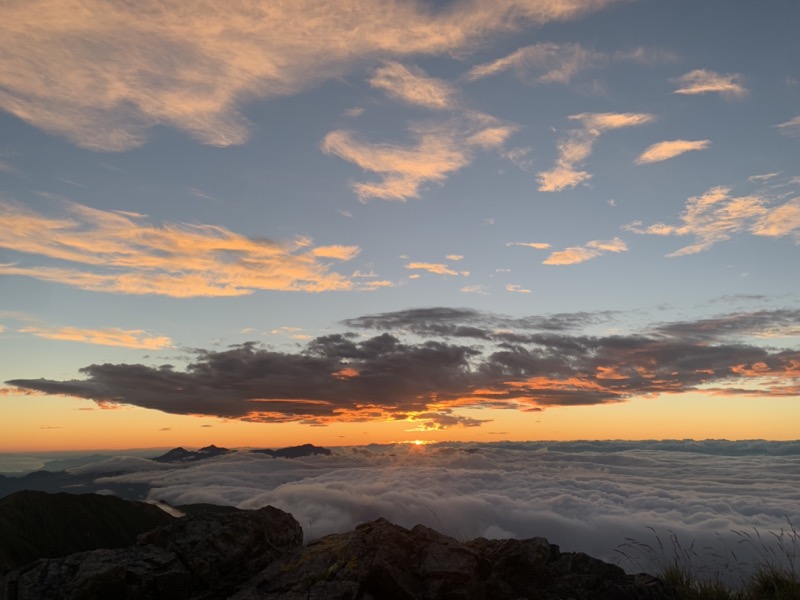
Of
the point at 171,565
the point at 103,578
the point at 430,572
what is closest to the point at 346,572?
the point at 430,572

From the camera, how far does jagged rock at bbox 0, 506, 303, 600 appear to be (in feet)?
38.9

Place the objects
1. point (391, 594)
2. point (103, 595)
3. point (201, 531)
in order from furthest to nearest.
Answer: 1. point (201, 531)
2. point (103, 595)
3. point (391, 594)

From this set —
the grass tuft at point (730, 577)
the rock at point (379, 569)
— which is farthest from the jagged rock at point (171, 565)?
the grass tuft at point (730, 577)

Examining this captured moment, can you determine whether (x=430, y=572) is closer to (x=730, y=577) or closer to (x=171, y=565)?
(x=171, y=565)

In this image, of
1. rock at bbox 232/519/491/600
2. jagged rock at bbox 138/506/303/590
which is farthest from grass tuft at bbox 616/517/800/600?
jagged rock at bbox 138/506/303/590

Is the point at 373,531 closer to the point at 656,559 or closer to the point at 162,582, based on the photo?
the point at 162,582

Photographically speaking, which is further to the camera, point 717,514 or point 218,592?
point 717,514

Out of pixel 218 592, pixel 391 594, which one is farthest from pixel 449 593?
pixel 218 592

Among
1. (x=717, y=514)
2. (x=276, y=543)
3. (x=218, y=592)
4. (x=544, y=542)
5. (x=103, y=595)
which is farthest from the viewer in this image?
(x=717, y=514)

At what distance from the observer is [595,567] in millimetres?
12930

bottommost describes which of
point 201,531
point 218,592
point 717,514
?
point 717,514

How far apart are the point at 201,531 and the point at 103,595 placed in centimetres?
301

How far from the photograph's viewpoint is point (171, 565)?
12844mm

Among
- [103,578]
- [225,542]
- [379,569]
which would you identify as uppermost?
[379,569]
